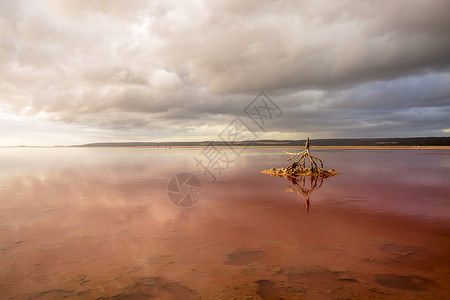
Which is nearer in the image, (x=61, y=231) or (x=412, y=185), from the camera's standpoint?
(x=61, y=231)

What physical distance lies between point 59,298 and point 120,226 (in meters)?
5.03

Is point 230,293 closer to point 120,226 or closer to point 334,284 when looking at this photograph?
point 334,284

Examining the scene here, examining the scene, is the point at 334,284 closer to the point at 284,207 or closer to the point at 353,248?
the point at 353,248

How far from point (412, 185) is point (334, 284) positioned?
19.5 m

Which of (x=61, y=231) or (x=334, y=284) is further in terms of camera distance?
(x=61, y=231)

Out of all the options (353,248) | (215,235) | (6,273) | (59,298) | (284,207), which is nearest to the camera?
(59,298)

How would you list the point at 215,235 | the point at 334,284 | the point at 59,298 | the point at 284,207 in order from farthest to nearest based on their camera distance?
1. the point at 284,207
2. the point at 215,235
3. the point at 334,284
4. the point at 59,298

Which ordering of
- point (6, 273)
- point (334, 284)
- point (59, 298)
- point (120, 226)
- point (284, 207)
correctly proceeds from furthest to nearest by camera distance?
point (284, 207), point (120, 226), point (6, 273), point (334, 284), point (59, 298)

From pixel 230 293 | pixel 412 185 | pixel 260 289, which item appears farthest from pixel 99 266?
pixel 412 185

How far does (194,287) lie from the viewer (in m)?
6.15

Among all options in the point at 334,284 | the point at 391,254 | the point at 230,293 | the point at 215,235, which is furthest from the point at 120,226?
the point at 391,254

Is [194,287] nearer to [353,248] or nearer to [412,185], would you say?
[353,248]

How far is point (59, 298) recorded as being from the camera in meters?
5.72

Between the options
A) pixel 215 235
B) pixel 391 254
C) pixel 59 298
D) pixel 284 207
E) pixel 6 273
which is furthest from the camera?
pixel 284 207
